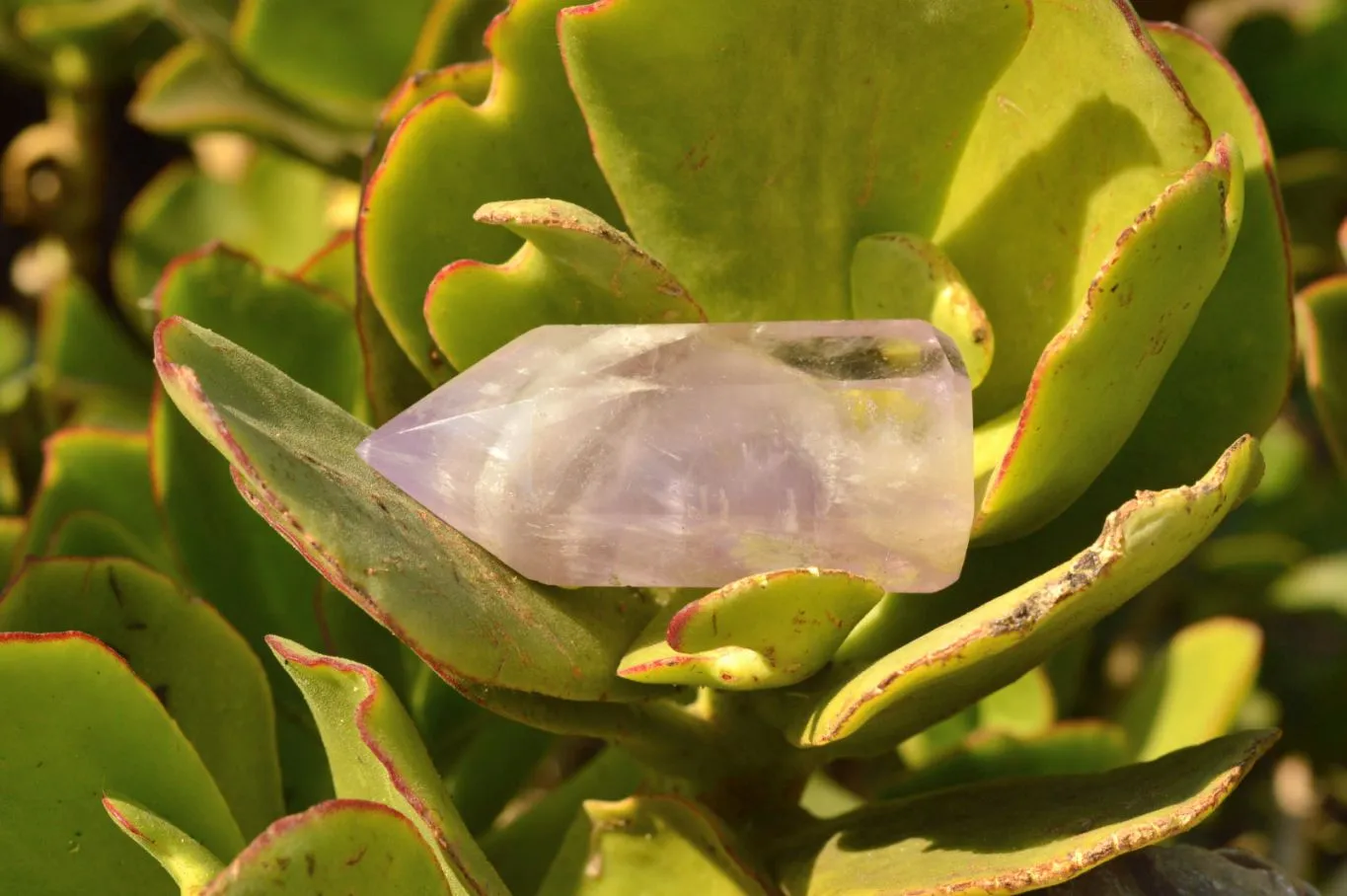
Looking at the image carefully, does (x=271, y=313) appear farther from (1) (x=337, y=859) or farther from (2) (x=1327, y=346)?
(2) (x=1327, y=346)

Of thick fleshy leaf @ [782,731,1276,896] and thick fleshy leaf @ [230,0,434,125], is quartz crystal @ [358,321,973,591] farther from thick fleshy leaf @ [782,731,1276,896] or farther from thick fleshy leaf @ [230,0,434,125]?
thick fleshy leaf @ [230,0,434,125]

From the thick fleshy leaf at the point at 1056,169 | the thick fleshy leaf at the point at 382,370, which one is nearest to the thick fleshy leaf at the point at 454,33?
the thick fleshy leaf at the point at 382,370

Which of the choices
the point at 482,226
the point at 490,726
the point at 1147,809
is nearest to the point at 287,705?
the point at 490,726

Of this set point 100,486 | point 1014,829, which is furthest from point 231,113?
point 1014,829

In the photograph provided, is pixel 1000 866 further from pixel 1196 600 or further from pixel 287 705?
pixel 1196 600

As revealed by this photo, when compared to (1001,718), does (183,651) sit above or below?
above

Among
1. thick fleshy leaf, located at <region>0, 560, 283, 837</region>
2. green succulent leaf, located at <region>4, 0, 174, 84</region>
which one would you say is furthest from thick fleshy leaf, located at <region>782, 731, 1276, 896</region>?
green succulent leaf, located at <region>4, 0, 174, 84</region>
